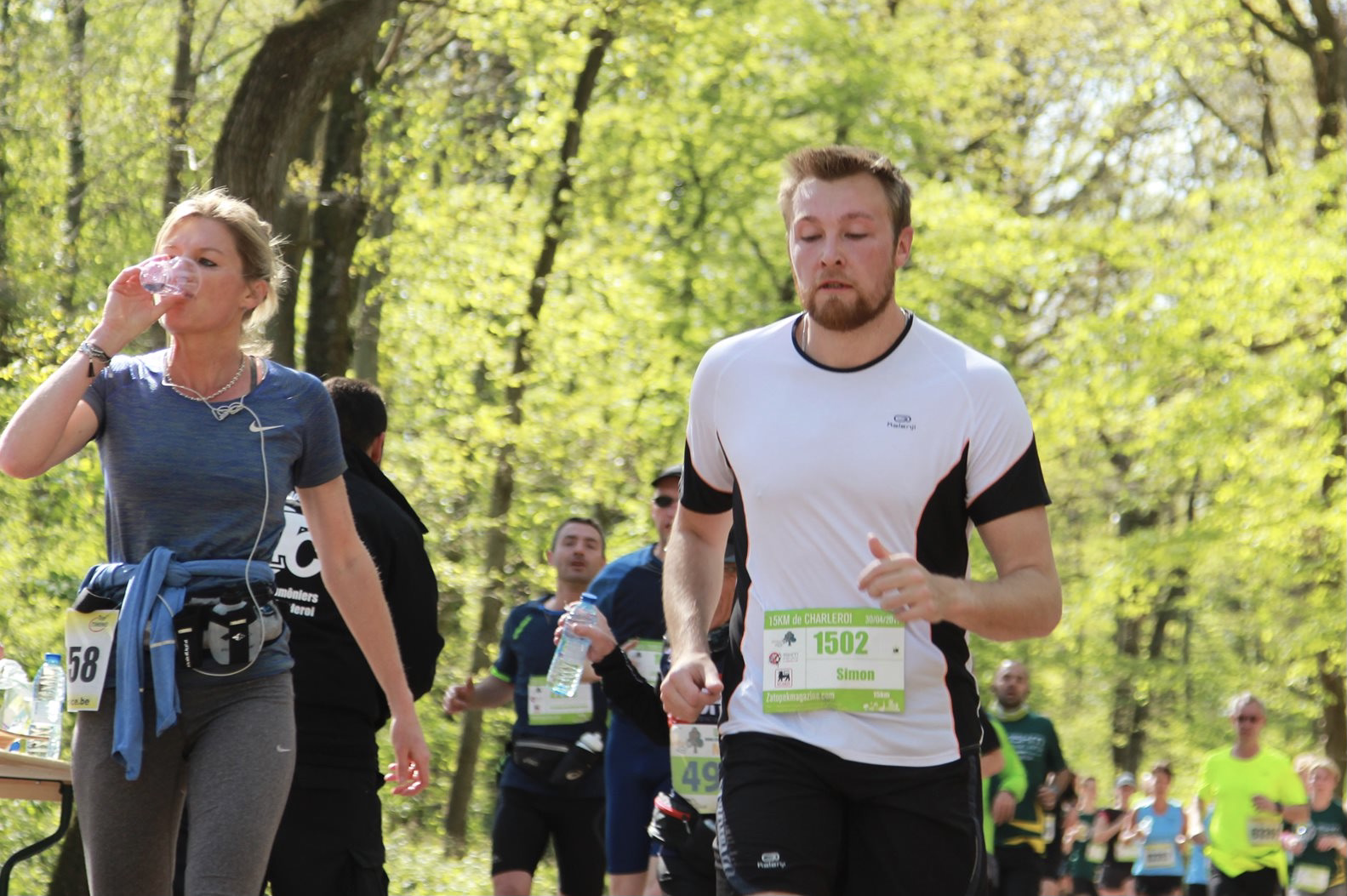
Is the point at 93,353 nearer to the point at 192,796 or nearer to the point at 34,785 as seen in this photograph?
the point at 192,796

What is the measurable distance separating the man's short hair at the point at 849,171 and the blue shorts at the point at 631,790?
4.42 metres

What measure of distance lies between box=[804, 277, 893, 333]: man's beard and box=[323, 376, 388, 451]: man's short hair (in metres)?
2.08

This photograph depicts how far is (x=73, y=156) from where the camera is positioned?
16922mm

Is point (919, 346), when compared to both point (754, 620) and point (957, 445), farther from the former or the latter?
point (754, 620)

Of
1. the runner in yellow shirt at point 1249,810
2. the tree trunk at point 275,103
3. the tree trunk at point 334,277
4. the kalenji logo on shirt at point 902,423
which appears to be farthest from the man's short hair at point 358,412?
the runner in yellow shirt at point 1249,810

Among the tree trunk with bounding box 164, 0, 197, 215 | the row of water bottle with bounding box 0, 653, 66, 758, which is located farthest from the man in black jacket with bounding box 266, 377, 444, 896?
the tree trunk with bounding box 164, 0, 197, 215

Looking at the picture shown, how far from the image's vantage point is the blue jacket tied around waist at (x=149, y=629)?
3.99 m

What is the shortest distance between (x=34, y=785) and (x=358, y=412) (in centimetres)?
146

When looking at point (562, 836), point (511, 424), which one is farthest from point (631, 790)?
point (511, 424)

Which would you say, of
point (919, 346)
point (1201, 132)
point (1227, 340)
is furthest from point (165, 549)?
point (1201, 132)

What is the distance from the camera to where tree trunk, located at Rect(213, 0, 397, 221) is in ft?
30.9

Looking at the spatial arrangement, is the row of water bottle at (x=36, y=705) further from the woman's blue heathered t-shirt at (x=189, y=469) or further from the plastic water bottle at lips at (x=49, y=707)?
the woman's blue heathered t-shirt at (x=189, y=469)

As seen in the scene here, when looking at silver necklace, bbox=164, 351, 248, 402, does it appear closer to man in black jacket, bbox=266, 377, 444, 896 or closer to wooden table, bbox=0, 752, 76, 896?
man in black jacket, bbox=266, 377, 444, 896

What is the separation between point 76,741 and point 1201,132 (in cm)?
2692
